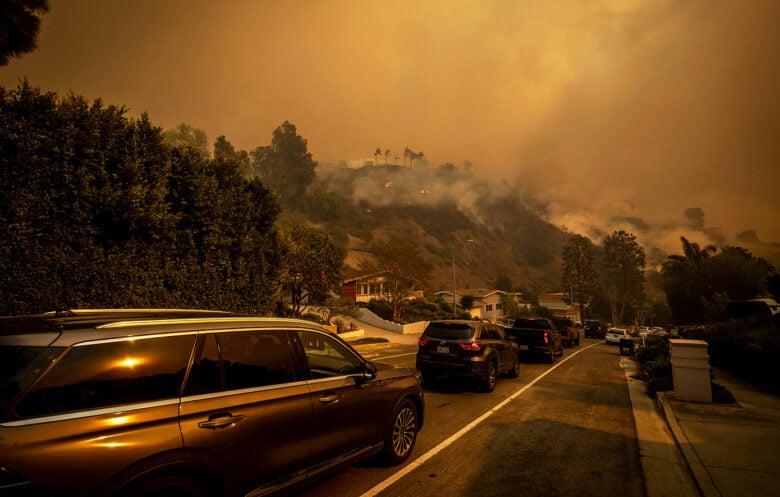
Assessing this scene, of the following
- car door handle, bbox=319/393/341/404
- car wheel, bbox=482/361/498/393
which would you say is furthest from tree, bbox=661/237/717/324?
car door handle, bbox=319/393/341/404

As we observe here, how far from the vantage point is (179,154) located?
15.2 m

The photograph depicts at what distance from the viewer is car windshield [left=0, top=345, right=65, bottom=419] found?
225 centimetres

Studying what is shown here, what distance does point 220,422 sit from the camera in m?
2.99

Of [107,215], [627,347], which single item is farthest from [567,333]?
[107,215]

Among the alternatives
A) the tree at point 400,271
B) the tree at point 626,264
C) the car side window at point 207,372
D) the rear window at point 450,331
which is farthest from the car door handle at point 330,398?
the tree at point 626,264

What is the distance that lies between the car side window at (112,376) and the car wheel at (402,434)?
286 centimetres

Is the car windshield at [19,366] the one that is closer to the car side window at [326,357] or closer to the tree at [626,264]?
the car side window at [326,357]

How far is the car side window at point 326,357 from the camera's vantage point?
417 centimetres

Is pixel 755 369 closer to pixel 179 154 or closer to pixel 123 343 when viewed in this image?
pixel 123 343

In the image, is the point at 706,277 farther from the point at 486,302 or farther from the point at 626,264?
the point at 626,264

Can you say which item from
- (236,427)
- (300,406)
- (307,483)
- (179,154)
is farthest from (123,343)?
(179,154)

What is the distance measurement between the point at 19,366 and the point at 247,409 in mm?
1511

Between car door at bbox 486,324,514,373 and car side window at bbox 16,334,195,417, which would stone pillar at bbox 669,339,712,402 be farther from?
car side window at bbox 16,334,195,417

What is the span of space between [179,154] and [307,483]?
15.0 meters
